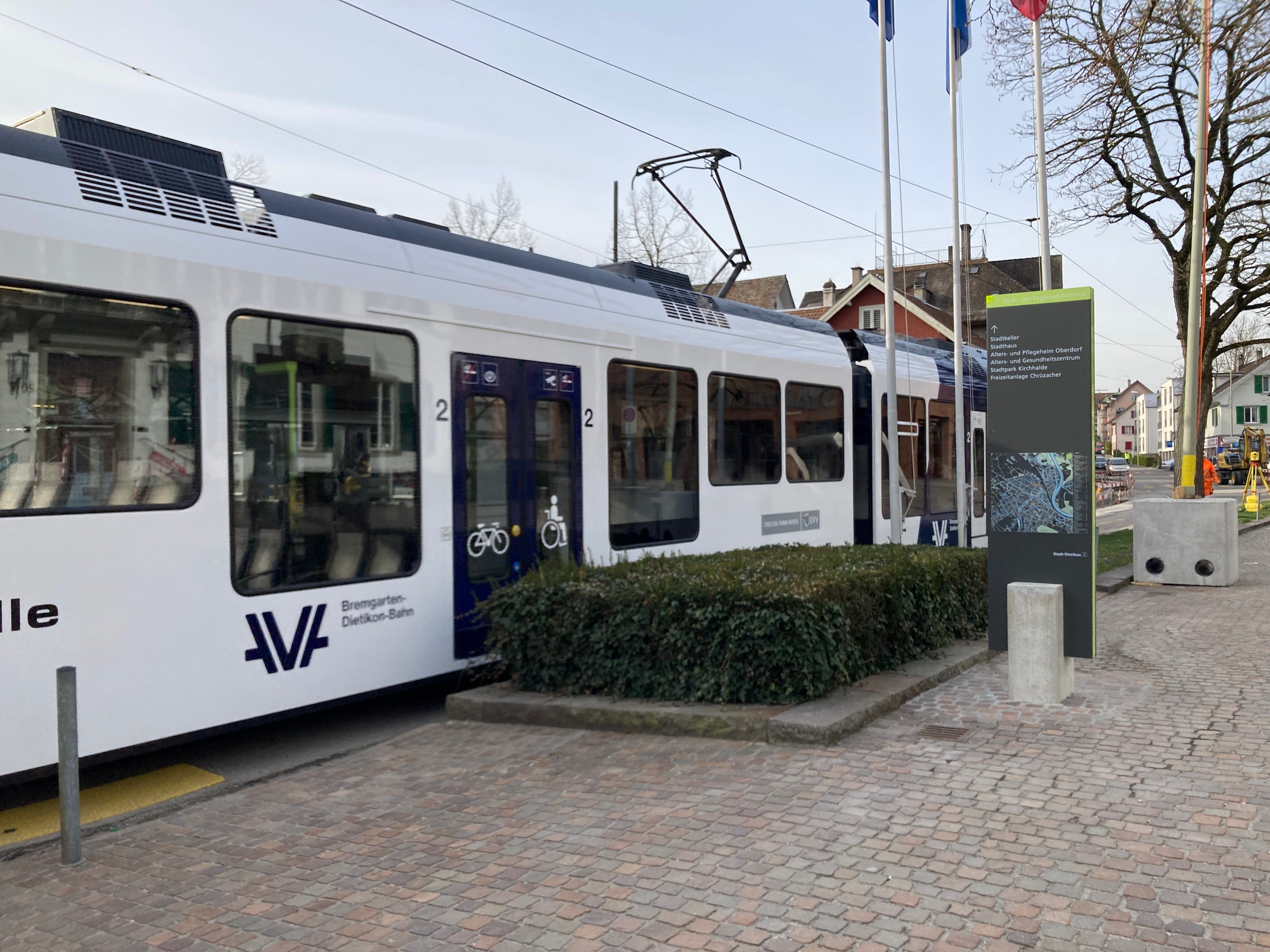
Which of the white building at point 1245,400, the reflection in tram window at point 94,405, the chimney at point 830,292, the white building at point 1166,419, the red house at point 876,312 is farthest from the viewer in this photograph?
the white building at point 1166,419

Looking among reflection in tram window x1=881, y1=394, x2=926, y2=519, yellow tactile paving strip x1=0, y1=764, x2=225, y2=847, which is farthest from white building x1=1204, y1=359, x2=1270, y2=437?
yellow tactile paving strip x1=0, y1=764, x2=225, y2=847

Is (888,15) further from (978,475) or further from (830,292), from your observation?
(830,292)

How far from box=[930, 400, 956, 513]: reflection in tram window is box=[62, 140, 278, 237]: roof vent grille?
10372 millimetres

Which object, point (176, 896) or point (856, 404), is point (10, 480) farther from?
point (856, 404)

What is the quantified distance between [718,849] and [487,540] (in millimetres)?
3489

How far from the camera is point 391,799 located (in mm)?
5348

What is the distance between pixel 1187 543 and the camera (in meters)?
13.4

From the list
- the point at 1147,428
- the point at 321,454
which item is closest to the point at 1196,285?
the point at 321,454

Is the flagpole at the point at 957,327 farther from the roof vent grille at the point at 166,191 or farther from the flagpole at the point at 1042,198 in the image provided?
the roof vent grille at the point at 166,191

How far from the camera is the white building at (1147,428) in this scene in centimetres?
14475

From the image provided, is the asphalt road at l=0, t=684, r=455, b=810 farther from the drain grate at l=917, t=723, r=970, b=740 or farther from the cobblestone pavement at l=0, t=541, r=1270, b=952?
the drain grate at l=917, t=723, r=970, b=740

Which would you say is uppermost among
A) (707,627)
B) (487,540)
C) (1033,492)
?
(1033,492)

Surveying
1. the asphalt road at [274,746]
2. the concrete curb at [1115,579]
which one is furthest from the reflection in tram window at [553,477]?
the concrete curb at [1115,579]

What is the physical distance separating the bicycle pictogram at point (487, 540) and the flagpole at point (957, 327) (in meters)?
8.54
